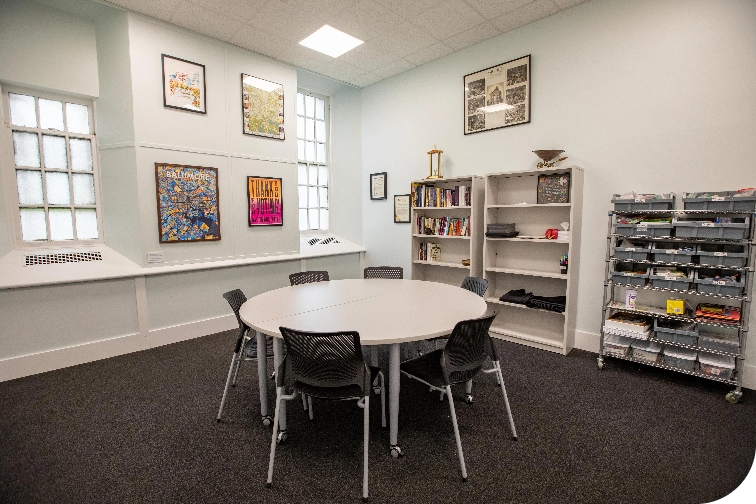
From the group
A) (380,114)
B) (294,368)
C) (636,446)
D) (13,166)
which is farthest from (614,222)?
(13,166)

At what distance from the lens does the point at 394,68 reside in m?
5.24

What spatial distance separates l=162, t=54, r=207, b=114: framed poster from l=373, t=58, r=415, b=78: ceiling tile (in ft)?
7.87

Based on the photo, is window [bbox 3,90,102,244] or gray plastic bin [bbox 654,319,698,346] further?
window [bbox 3,90,102,244]

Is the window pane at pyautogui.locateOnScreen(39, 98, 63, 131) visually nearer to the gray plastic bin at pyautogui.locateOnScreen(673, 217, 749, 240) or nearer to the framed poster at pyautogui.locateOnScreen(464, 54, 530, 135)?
the framed poster at pyautogui.locateOnScreen(464, 54, 530, 135)

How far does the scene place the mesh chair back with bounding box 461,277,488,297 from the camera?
3.21 meters

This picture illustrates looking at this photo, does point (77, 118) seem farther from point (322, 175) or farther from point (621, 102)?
point (621, 102)

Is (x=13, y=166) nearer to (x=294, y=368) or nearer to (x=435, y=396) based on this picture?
(x=294, y=368)

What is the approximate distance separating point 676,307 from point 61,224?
19.8ft

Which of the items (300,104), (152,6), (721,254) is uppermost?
(152,6)

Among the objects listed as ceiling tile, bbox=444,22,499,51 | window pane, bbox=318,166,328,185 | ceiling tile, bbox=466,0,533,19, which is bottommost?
window pane, bbox=318,166,328,185

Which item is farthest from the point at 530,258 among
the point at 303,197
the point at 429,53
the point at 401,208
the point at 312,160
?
the point at 312,160

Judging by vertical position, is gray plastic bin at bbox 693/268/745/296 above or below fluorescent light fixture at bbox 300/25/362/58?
below

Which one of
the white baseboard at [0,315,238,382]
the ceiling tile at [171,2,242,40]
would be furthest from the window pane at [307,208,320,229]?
the ceiling tile at [171,2,242,40]

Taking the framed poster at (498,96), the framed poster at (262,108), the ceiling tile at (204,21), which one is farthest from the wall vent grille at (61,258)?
the framed poster at (498,96)
